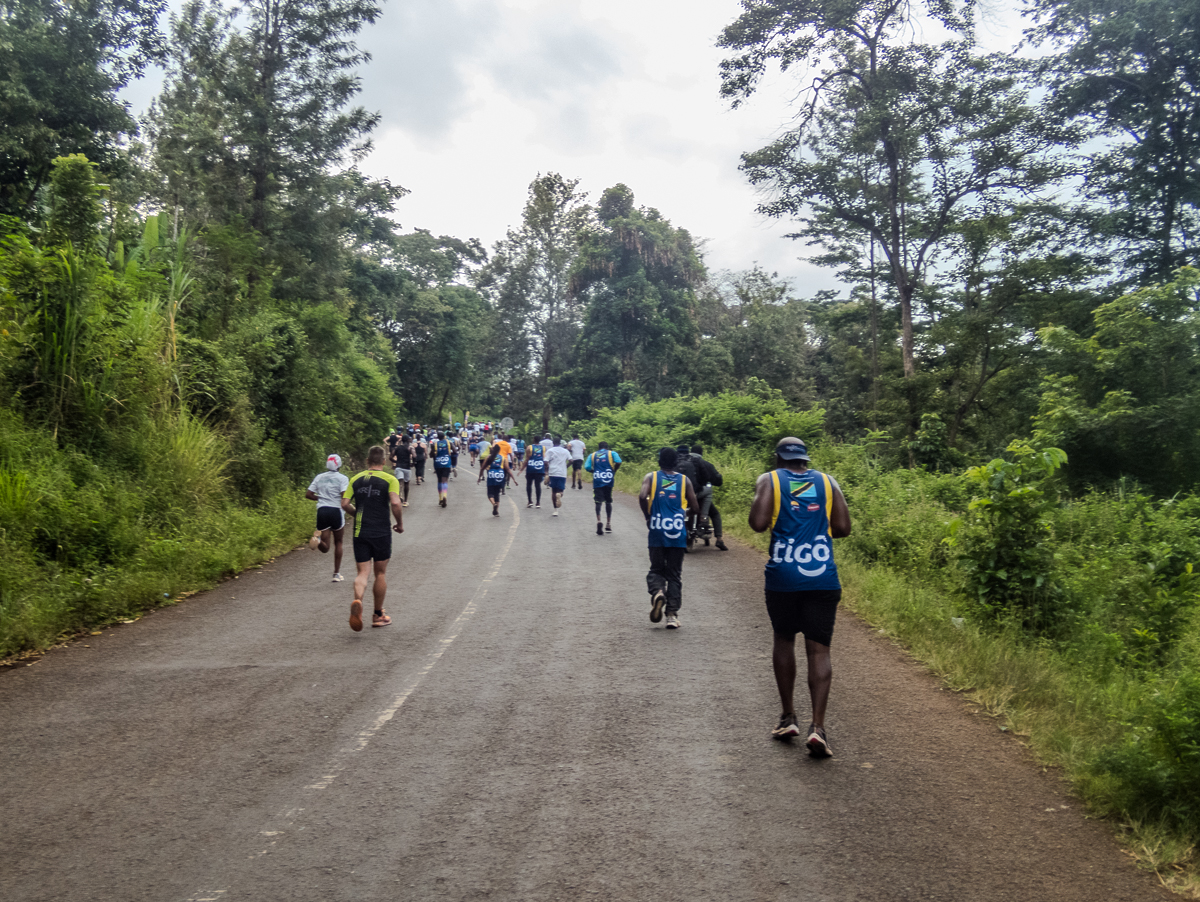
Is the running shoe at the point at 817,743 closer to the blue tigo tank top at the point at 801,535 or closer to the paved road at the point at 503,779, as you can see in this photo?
the paved road at the point at 503,779

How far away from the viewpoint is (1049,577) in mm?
8633

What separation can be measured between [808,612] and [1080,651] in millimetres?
4092

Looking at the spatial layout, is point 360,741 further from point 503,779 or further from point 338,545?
point 338,545

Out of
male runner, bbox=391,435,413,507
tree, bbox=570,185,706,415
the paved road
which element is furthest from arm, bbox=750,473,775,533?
tree, bbox=570,185,706,415

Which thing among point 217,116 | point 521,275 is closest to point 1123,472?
point 217,116

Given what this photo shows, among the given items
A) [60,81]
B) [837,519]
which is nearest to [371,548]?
[837,519]

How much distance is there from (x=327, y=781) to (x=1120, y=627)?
833cm

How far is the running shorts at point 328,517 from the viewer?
11.3 m

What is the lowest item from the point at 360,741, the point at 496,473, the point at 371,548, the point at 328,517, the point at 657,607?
the point at 360,741

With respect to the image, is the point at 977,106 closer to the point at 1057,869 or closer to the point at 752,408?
the point at 752,408

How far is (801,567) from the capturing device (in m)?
5.46

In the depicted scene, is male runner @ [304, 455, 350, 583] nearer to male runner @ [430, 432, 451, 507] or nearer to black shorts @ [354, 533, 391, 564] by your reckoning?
black shorts @ [354, 533, 391, 564]

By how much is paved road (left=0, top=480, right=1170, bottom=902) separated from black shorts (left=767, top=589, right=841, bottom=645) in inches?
30.4

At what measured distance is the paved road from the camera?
12.6ft
